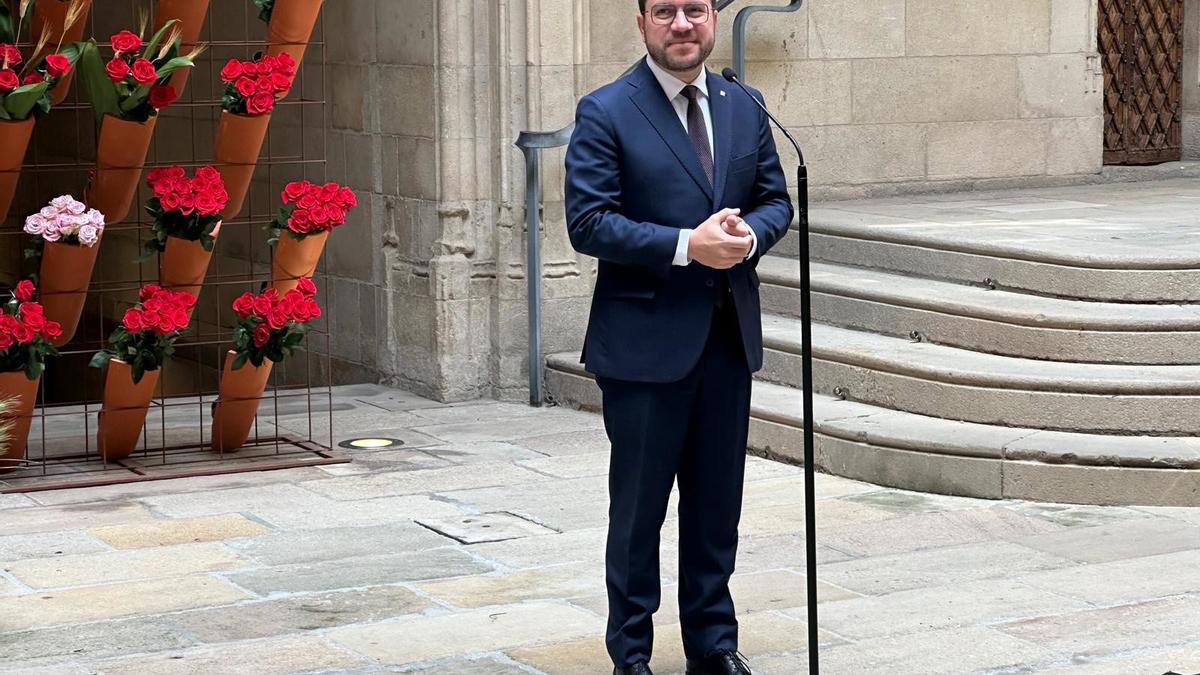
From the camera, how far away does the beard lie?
4.70 meters

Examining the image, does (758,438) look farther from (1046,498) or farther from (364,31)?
(364,31)

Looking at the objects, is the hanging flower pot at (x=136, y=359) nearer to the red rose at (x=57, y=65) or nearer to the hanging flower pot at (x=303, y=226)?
the hanging flower pot at (x=303, y=226)

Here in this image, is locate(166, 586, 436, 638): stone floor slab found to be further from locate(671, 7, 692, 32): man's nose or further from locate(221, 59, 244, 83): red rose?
locate(221, 59, 244, 83): red rose

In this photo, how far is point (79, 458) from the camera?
27.7 feet

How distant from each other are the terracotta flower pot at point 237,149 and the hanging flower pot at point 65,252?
63 cm

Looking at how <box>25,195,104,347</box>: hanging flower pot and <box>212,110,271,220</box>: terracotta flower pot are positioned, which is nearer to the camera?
<box>25,195,104,347</box>: hanging flower pot

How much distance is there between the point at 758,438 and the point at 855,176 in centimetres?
339

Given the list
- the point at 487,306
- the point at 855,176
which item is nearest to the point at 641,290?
the point at 487,306

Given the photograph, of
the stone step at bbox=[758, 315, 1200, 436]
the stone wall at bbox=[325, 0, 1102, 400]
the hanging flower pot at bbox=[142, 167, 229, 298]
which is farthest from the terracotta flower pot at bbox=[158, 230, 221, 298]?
the stone step at bbox=[758, 315, 1200, 436]

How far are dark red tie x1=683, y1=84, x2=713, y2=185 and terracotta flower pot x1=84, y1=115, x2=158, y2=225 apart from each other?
3768 millimetres

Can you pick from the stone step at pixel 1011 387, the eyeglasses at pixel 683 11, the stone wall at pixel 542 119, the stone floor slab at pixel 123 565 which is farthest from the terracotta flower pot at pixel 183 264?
the eyeglasses at pixel 683 11

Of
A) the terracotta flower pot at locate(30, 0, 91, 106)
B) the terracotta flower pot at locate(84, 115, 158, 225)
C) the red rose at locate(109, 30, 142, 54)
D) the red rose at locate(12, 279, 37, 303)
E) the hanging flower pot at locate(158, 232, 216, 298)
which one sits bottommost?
the red rose at locate(12, 279, 37, 303)

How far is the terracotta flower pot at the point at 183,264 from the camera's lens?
8.07 meters

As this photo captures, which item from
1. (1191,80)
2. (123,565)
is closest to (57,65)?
(123,565)
